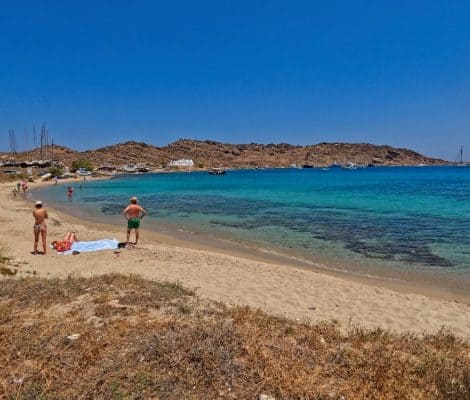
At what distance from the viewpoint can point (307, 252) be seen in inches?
651

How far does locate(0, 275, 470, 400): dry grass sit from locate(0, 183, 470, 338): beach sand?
1.95 meters

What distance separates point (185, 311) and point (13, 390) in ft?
9.64

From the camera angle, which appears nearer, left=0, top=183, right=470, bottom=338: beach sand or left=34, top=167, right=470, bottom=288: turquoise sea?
left=0, top=183, right=470, bottom=338: beach sand

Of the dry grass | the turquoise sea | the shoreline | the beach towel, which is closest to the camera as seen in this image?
the dry grass

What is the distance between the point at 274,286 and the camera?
414 inches

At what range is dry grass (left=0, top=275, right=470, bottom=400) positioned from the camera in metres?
4.15

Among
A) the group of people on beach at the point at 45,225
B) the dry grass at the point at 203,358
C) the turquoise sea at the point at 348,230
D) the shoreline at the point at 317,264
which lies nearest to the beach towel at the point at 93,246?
the group of people on beach at the point at 45,225

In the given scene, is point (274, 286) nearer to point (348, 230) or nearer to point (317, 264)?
point (317, 264)

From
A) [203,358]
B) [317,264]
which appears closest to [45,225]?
[317,264]

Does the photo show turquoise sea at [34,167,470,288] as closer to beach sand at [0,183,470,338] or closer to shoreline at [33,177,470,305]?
shoreline at [33,177,470,305]

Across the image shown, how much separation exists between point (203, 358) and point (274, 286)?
241 inches

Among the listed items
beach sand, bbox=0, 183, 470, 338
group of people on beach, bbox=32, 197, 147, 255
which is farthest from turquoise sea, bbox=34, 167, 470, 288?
group of people on beach, bbox=32, 197, 147, 255

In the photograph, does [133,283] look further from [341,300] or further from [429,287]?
[429,287]

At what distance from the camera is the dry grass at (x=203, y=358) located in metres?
4.15
